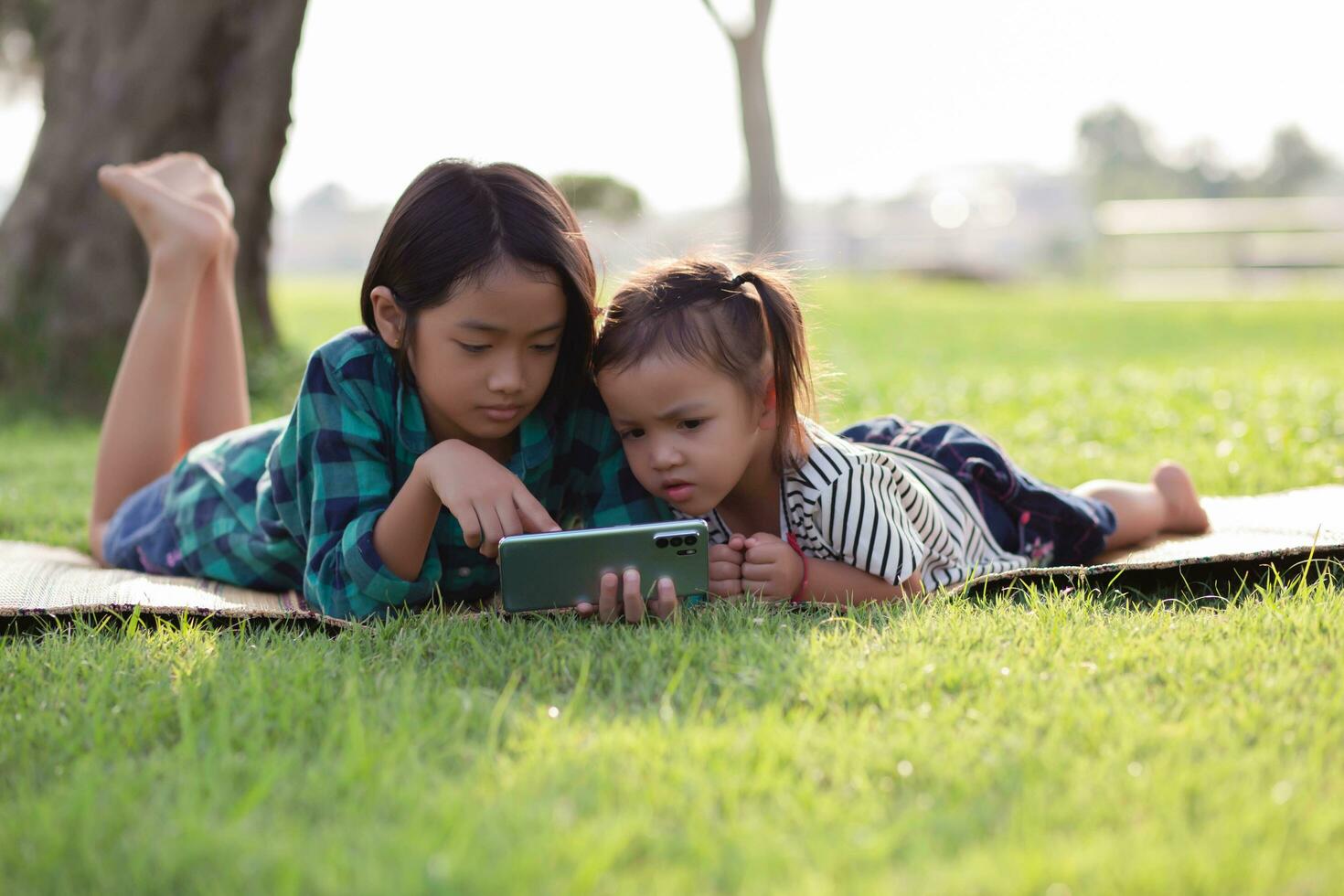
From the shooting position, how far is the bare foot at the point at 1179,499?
3654 mm

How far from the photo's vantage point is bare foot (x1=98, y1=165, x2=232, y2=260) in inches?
154

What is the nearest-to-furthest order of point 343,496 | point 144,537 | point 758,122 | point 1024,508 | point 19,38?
point 343,496 < point 1024,508 < point 144,537 < point 758,122 < point 19,38

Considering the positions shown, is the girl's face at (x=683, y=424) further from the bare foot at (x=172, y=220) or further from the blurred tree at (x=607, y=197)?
the blurred tree at (x=607, y=197)

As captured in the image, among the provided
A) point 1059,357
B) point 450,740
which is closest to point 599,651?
point 450,740

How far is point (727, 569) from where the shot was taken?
9.09 feet

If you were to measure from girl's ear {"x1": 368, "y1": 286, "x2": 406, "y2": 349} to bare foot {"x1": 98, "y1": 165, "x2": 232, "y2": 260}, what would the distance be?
1.48 meters

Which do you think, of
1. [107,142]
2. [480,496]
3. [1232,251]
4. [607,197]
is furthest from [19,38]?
[1232,251]

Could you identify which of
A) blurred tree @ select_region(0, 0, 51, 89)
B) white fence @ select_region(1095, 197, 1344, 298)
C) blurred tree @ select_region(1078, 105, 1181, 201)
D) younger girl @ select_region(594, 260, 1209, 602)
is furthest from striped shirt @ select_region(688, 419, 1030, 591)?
blurred tree @ select_region(1078, 105, 1181, 201)

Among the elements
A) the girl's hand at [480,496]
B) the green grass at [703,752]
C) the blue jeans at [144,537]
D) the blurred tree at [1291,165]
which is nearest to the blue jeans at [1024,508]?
the green grass at [703,752]

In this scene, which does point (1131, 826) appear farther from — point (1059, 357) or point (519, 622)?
point (1059, 357)

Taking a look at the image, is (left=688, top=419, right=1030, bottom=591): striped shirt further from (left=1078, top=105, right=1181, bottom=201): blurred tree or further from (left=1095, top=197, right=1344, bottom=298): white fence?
(left=1078, top=105, right=1181, bottom=201): blurred tree

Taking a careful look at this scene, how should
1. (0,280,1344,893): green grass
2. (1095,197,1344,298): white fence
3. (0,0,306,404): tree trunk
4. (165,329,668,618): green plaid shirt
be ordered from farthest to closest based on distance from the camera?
1. (1095,197,1344,298): white fence
2. (0,0,306,404): tree trunk
3. (165,329,668,618): green plaid shirt
4. (0,280,1344,893): green grass

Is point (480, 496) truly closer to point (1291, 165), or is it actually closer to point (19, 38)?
point (19, 38)

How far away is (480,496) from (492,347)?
334 millimetres
